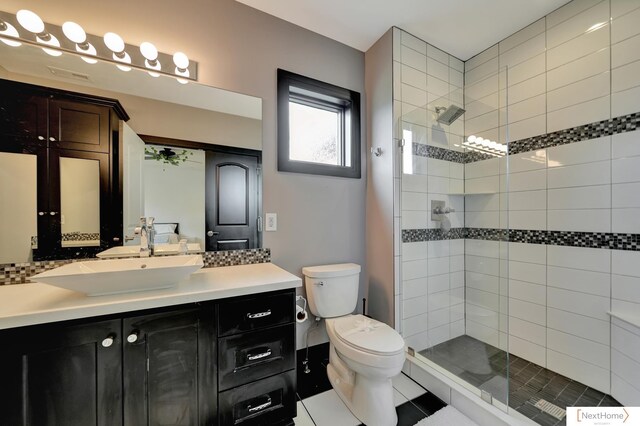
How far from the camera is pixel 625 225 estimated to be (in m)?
1.49

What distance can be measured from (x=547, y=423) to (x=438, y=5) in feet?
8.70

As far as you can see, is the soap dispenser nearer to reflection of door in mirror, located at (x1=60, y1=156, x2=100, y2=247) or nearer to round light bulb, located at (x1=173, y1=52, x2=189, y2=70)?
reflection of door in mirror, located at (x1=60, y1=156, x2=100, y2=247)

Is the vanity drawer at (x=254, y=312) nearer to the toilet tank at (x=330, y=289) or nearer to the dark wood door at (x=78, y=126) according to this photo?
the toilet tank at (x=330, y=289)

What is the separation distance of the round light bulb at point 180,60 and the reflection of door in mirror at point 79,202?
0.72 metres

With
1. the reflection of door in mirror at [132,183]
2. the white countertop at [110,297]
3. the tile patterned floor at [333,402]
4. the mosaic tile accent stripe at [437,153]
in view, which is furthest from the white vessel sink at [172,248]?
the mosaic tile accent stripe at [437,153]

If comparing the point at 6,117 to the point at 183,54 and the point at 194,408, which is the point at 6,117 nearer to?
the point at 183,54

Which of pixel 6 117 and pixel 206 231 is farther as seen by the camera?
pixel 206 231

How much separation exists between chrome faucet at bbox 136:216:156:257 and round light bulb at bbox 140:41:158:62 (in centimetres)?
92

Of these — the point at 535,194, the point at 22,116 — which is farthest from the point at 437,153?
the point at 22,116

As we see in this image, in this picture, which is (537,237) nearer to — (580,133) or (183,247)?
(580,133)

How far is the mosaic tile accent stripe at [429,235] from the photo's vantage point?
1944mm

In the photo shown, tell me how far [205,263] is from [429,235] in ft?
5.74

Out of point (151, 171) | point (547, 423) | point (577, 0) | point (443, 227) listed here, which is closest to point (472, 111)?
point (577, 0)

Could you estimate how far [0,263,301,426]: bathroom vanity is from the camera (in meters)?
0.84
